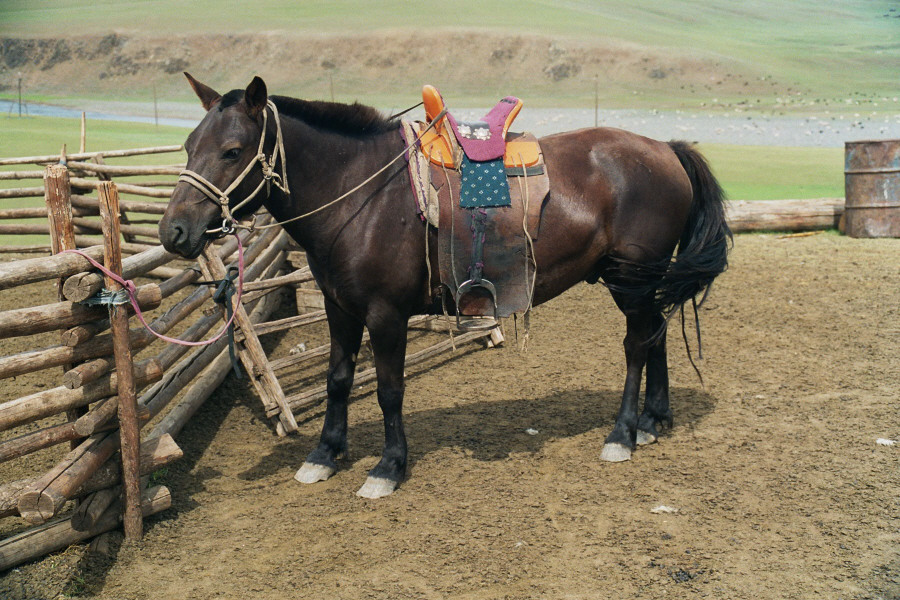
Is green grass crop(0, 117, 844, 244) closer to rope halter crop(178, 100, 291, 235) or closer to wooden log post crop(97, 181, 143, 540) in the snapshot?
wooden log post crop(97, 181, 143, 540)

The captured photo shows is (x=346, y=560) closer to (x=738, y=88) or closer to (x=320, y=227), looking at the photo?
(x=320, y=227)

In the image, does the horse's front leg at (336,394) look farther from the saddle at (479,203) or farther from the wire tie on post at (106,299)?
the wire tie on post at (106,299)

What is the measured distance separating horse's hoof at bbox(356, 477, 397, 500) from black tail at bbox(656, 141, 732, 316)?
2.14m

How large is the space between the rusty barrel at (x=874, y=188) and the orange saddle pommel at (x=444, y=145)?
7.82 metres

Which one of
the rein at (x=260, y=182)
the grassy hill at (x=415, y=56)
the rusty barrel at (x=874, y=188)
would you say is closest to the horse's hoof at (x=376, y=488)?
the rein at (x=260, y=182)

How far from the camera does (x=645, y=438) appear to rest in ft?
18.0

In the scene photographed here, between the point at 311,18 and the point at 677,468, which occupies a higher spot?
the point at 311,18

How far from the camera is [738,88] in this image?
4681 centimetres

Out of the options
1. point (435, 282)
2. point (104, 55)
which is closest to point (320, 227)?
point (435, 282)

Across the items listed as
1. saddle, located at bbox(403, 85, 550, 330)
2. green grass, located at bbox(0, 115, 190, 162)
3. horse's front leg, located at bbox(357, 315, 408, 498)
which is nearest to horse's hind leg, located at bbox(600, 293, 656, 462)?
saddle, located at bbox(403, 85, 550, 330)

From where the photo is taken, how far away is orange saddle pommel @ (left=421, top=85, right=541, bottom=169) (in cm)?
479

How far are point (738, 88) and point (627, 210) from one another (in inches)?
1815

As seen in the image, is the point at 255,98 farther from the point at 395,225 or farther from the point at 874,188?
the point at 874,188

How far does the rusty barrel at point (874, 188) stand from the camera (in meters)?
10.8
